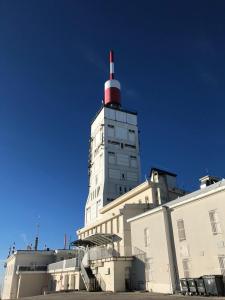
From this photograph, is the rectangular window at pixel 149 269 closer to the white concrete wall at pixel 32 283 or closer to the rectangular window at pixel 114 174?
the white concrete wall at pixel 32 283

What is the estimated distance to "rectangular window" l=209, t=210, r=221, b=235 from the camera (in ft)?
71.1

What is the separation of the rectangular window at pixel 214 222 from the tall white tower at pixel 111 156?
3901 centimetres

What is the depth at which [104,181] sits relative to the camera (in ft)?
206

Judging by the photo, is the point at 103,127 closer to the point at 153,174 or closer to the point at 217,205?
the point at 153,174

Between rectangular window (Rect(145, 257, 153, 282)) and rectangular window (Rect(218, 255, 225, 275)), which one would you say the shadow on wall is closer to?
rectangular window (Rect(145, 257, 153, 282))

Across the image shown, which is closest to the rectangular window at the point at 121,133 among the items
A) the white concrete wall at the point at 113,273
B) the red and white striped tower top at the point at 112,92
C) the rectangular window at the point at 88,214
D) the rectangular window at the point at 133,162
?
the rectangular window at the point at 133,162

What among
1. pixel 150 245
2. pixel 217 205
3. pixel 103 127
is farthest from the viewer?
pixel 103 127

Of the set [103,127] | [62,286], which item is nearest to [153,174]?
[62,286]

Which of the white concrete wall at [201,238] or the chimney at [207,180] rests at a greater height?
the chimney at [207,180]

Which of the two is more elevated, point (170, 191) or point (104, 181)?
point (104, 181)

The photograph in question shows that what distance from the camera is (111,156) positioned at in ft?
220

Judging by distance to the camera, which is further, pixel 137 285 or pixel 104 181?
pixel 104 181

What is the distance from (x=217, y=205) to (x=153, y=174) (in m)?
21.5

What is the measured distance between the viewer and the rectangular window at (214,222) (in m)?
21.7
